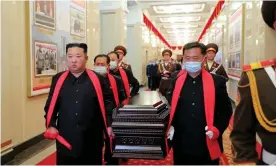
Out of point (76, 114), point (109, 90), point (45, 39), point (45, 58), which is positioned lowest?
point (76, 114)

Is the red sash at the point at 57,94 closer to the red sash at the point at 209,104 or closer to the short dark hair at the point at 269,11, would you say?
the red sash at the point at 209,104

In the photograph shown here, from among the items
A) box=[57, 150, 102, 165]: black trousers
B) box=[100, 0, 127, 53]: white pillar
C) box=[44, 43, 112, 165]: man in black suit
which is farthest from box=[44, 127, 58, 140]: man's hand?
box=[100, 0, 127, 53]: white pillar

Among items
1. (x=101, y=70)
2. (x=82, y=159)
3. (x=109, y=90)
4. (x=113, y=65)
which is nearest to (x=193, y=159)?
(x=82, y=159)

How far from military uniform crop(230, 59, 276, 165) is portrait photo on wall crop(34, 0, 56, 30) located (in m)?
3.82

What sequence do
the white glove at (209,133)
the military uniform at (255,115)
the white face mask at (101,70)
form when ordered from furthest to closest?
the white face mask at (101,70) → the white glove at (209,133) → the military uniform at (255,115)

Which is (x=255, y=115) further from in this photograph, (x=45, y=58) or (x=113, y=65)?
(x=45, y=58)

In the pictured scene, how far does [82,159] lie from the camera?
2242 mm

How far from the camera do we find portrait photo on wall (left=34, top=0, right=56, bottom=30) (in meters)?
4.39

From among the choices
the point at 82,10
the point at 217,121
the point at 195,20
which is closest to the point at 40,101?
the point at 82,10

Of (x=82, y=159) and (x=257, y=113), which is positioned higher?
(x=257, y=113)

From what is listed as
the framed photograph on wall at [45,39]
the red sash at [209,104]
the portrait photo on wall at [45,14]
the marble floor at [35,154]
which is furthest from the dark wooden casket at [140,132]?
the portrait photo on wall at [45,14]

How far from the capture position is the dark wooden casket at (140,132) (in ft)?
8.64

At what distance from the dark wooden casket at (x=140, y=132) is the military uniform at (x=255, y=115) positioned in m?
1.49

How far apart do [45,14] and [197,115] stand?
3446mm
